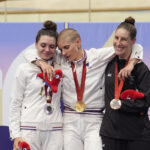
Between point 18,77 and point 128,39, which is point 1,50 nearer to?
point 18,77

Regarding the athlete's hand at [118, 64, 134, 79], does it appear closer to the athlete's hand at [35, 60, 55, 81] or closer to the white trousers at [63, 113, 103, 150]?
the white trousers at [63, 113, 103, 150]

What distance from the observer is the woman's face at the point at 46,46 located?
2.78m

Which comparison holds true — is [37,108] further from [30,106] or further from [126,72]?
[126,72]

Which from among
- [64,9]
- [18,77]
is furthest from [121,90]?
[64,9]

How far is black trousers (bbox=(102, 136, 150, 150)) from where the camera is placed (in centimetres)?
264

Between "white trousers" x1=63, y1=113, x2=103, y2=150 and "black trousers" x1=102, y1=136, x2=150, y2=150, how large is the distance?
0.07 metres

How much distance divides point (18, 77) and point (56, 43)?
1.36ft

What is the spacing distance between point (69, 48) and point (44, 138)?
29.5 inches

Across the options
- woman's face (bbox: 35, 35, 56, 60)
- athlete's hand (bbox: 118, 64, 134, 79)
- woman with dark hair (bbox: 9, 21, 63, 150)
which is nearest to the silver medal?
woman with dark hair (bbox: 9, 21, 63, 150)

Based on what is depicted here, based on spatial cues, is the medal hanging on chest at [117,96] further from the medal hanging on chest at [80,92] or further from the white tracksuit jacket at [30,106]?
the white tracksuit jacket at [30,106]

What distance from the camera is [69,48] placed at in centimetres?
277

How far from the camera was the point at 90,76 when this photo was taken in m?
2.83

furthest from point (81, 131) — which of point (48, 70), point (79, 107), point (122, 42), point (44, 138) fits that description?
point (122, 42)

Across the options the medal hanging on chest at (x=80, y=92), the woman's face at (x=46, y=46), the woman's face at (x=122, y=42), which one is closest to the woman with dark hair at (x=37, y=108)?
the woman's face at (x=46, y=46)
